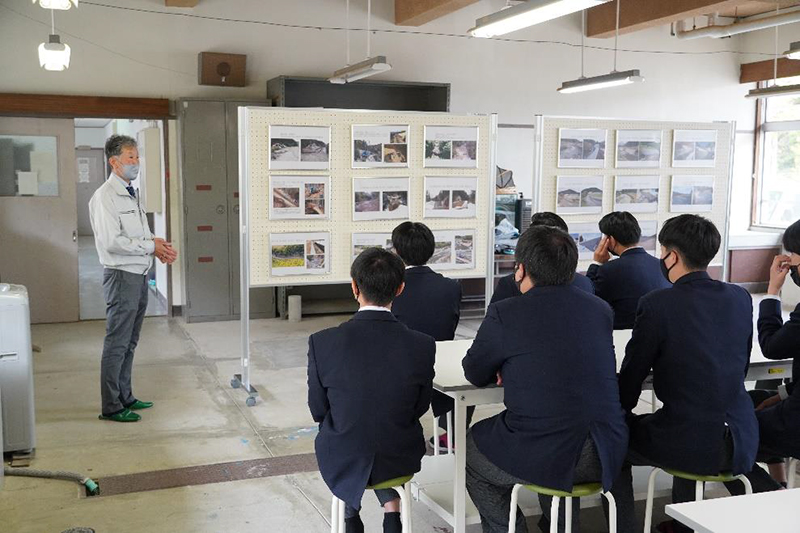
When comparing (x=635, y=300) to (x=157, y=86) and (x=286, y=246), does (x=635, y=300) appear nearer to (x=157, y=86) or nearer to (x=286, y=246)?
(x=286, y=246)

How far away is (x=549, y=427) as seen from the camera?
98.0 inches

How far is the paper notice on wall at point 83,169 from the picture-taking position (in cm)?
1655

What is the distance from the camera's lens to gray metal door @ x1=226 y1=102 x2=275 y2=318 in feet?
27.1

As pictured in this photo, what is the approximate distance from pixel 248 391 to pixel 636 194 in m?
3.38

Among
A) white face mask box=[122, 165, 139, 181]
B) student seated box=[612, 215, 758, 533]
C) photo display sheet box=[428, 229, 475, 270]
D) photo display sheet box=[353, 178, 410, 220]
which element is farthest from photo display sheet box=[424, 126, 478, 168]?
student seated box=[612, 215, 758, 533]

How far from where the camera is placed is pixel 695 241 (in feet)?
9.04

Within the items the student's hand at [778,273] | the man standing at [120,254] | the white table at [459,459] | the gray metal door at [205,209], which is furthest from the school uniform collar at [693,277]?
the gray metal door at [205,209]

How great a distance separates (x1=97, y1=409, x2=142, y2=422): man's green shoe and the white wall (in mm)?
4272

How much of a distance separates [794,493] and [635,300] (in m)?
2.25

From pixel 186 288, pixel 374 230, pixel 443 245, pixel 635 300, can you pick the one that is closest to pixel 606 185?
pixel 443 245

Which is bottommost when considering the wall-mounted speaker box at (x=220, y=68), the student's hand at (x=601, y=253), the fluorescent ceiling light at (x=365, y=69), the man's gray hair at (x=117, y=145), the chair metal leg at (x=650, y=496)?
the chair metal leg at (x=650, y=496)

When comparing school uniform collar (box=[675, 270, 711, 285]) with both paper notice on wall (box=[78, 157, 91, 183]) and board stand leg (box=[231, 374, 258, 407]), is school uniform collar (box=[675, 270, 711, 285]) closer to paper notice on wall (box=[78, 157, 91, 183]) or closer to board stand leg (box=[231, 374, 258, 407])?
board stand leg (box=[231, 374, 258, 407])

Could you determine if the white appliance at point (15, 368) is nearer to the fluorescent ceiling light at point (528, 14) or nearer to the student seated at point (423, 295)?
the student seated at point (423, 295)

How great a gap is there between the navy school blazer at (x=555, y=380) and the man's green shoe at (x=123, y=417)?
3046 mm
